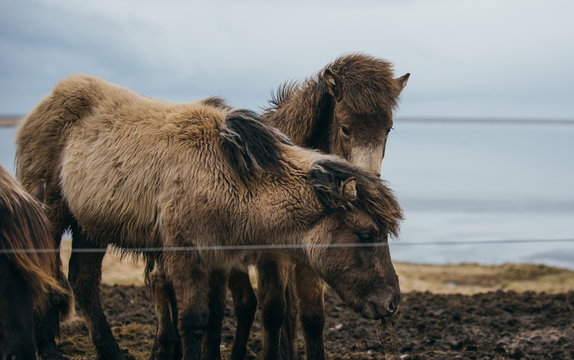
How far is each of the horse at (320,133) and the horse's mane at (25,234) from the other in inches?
79.0

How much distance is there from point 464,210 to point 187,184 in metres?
16.1

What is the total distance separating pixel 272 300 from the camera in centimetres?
Answer: 557

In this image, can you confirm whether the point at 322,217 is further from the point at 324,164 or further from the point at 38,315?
the point at 38,315

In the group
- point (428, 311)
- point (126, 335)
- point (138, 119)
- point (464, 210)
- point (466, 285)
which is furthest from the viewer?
point (464, 210)

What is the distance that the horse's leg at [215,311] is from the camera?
525 cm

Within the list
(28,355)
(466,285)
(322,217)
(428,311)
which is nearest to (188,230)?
(322,217)

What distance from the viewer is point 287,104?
241 inches

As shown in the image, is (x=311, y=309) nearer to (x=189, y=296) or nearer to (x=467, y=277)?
(x=189, y=296)

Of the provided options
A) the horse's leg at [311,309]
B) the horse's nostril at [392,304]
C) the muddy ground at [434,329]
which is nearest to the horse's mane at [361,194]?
the horse's nostril at [392,304]

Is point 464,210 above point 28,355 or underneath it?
above

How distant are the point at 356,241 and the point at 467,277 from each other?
7806 millimetres

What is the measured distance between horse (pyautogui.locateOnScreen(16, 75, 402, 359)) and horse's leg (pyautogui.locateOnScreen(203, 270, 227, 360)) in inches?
0.7

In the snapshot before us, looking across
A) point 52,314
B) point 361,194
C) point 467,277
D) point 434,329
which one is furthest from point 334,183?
point 467,277

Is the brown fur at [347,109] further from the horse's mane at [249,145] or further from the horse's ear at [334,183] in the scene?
the horse's mane at [249,145]
